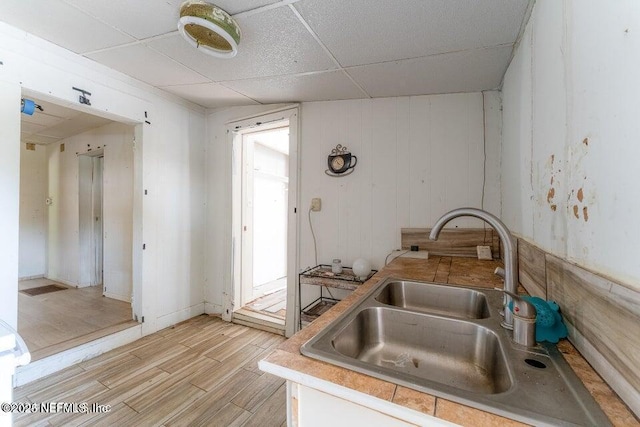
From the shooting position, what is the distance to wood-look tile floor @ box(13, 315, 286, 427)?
158 centimetres

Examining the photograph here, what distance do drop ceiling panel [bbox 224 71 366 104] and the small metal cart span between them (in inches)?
65.7

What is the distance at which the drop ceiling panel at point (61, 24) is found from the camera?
1.50 m

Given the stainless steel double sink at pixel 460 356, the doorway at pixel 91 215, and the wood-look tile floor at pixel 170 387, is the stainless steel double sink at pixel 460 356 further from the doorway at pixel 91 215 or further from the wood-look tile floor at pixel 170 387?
the doorway at pixel 91 215

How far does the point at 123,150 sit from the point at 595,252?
15.0ft

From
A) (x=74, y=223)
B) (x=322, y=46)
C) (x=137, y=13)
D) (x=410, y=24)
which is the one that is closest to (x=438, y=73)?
(x=410, y=24)

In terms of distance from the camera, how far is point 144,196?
261 centimetres

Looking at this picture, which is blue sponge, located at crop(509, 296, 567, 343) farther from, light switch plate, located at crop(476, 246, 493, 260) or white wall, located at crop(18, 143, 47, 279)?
white wall, located at crop(18, 143, 47, 279)

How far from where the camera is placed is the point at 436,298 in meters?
1.31

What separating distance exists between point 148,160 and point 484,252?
3.18 m

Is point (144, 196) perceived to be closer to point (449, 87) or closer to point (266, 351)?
point (266, 351)

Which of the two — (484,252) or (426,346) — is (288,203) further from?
(426,346)

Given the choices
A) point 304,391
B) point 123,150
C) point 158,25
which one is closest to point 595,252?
point 304,391

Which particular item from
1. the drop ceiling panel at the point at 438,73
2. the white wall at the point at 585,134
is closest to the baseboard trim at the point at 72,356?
the drop ceiling panel at the point at 438,73

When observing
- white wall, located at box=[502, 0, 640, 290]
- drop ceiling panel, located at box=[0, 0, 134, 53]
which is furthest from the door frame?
white wall, located at box=[502, 0, 640, 290]
